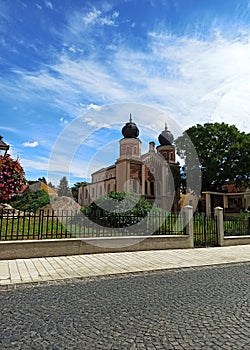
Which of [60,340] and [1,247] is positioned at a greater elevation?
[1,247]

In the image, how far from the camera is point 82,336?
128 inches

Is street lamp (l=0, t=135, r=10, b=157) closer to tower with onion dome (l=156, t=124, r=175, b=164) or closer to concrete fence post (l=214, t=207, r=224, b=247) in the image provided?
concrete fence post (l=214, t=207, r=224, b=247)

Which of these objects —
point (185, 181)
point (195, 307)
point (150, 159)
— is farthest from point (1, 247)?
point (150, 159)

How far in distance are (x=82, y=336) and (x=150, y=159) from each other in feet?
119

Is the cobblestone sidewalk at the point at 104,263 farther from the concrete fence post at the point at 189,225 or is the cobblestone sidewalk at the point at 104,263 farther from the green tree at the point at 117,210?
the green tree at the point at 117,210

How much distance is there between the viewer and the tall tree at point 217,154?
29.9 m

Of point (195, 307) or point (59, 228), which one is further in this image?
point (59, 228)

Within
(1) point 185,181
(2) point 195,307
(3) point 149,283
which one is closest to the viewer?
(2) point 195,307

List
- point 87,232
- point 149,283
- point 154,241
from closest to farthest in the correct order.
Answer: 1. point 149,283
2. point 87,232
3. point 154,241

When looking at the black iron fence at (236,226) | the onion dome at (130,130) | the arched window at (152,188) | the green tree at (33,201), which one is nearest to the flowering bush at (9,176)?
the green tree at (33,201)

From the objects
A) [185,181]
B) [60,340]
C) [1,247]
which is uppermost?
[185,181]

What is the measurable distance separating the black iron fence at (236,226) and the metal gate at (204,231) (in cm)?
98

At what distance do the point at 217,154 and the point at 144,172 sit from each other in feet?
32.8

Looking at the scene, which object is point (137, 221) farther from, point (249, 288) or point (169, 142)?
point (169, 142)
